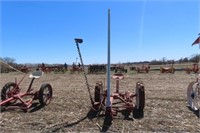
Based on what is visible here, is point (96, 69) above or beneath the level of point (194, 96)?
above

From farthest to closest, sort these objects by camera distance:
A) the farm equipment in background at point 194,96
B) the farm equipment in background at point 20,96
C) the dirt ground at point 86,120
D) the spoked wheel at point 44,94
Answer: the spoked wheel at point 44,94 → the farm equipment in background at point 194,96 → the farm equipment in background at point 20,96 → the dirt ground at point 86,120

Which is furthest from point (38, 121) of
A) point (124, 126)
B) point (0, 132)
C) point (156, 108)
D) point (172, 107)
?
point (172, 107)

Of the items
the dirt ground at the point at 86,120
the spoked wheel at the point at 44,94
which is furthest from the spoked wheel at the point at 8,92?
the spoked wheel at the point at 44,94

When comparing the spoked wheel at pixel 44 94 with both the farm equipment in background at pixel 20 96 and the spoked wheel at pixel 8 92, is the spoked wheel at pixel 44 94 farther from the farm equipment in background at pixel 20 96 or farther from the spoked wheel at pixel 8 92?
the spoked wheel at pixel 8 92

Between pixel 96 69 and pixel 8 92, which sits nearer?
pixel 8 92

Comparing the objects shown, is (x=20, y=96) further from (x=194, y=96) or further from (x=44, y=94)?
(x=194, y=96)

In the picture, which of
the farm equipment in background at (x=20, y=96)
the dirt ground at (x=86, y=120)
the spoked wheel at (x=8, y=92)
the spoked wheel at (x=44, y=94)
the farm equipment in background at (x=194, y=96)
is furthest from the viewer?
the spoked wheel at (x=8, y=92)

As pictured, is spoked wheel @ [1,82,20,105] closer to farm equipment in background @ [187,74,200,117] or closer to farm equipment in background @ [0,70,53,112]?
farm equipment in background @ [0,70,53,112]

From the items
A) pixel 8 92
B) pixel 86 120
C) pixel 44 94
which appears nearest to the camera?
pixel 86 120

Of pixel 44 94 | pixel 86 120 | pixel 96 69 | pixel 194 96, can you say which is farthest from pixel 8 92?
pixel 96 69

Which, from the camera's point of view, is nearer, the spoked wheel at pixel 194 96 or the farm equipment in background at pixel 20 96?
the farm equipment in background at pixel 20 96

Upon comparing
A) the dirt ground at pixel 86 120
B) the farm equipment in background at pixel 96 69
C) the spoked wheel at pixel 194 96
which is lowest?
the dirt ground at pixel 86 120

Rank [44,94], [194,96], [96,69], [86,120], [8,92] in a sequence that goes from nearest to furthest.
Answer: [86,120] < [194,96] < [8,92] < [44,94] < [96,69]

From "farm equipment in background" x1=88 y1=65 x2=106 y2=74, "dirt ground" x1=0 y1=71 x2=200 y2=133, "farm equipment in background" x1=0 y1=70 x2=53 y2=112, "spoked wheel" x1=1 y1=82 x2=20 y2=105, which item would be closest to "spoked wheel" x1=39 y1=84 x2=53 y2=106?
"farm equipment in background" x1=0 y1=70 x2=53 y2=112
